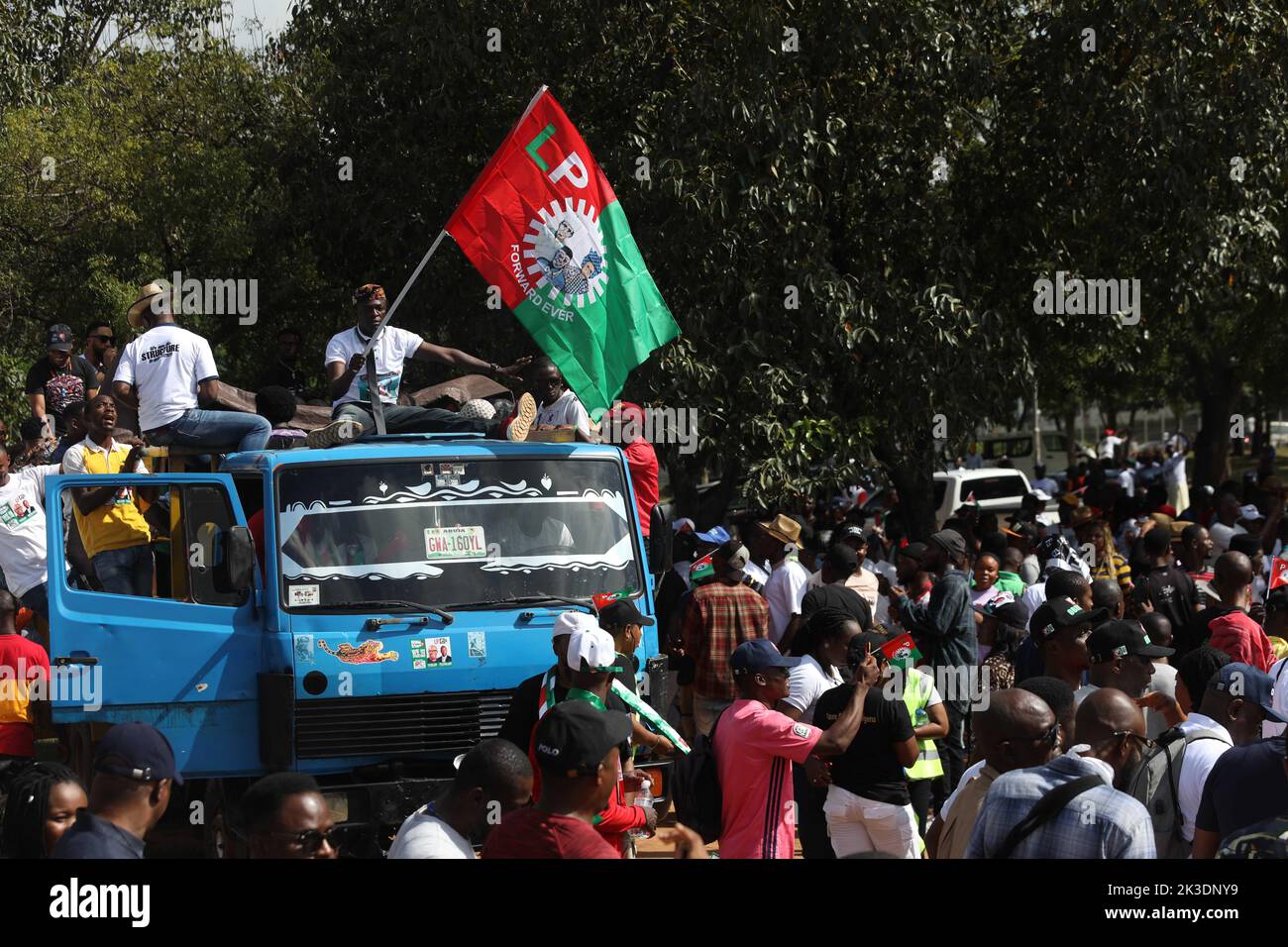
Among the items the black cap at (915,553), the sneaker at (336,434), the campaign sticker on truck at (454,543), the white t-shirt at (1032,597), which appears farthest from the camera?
the black cap at (915,553)

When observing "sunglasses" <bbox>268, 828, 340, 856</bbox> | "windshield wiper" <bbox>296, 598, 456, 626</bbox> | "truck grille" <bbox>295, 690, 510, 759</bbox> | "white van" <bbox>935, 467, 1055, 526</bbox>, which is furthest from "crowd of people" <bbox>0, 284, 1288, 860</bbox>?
"white van" <bbox>935, 467, 1055, 526</bbox>

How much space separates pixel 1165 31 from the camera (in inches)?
590

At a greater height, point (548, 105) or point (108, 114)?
point (108, 114)

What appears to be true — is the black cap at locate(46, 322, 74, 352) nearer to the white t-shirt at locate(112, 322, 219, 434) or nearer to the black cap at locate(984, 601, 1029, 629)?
the white t-shirt at locate(112, 322, 219, 434)

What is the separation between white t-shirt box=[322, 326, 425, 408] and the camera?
9.66 meters

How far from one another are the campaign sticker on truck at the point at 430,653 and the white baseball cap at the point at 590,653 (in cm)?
174

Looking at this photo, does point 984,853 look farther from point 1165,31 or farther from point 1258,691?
point 1165,31

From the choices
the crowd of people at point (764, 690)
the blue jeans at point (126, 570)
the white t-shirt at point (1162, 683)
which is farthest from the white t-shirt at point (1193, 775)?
the blue jeans at point (126, 570)

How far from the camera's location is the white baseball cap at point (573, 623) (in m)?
6.60

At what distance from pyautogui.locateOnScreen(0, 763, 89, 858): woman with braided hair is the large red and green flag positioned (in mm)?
4444

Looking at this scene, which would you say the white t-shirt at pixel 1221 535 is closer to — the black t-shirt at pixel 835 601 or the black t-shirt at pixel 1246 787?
the black t-shirt at pixel 835 601

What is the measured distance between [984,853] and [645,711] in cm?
223
